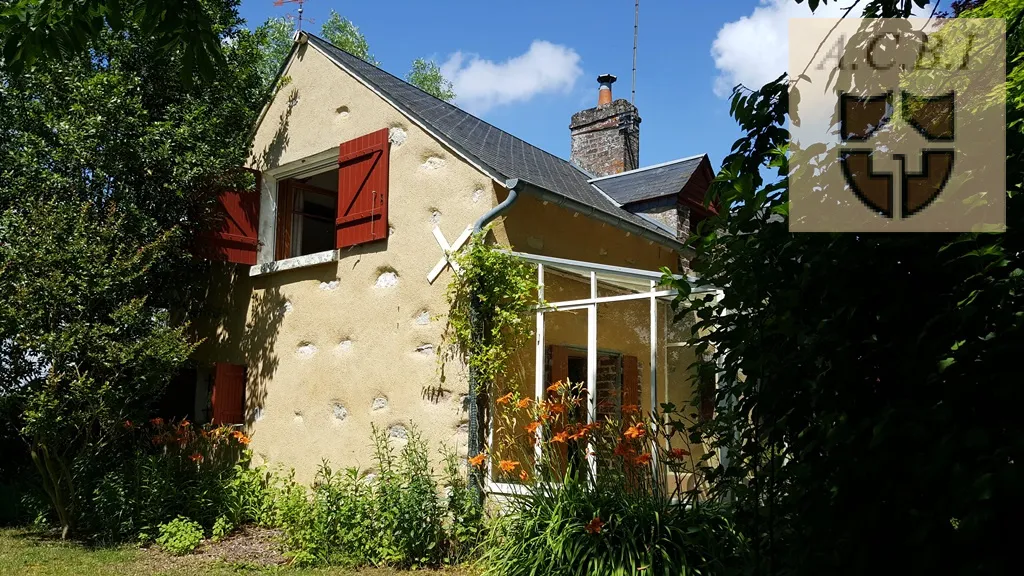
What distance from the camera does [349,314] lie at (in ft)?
24.9

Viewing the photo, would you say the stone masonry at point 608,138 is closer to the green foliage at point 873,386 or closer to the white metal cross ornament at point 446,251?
the white metal cross ornament at point 446,251

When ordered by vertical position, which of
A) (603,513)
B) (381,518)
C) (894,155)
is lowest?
(381,518)

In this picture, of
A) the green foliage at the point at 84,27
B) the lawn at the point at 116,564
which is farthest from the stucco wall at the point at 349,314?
the green foliage at the point at 84,27

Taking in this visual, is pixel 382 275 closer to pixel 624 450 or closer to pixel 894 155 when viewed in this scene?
pixel 624 450

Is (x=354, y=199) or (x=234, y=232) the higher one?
(x=354, y=199)

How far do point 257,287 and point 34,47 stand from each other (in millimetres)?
5413

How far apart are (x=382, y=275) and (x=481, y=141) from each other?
6.46ft

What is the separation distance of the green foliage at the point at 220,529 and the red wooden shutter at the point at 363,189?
2.93m

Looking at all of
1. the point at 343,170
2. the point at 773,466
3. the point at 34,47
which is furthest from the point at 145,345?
the point at 773,466

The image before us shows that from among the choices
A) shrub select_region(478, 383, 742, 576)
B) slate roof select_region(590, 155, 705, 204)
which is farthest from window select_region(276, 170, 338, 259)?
shrub select_region(478, 383, 742, 576)

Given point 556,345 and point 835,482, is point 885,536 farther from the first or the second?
point 556,345

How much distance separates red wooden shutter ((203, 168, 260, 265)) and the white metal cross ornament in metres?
2.84

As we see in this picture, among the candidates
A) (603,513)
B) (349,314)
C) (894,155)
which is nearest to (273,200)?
(349,314)

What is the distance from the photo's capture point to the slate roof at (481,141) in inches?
286
